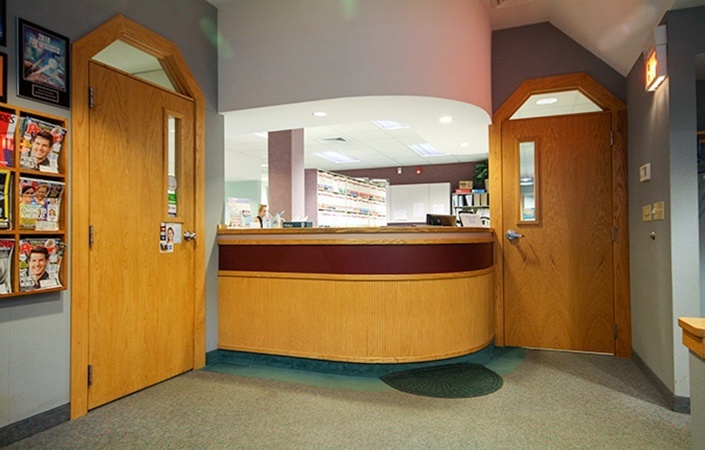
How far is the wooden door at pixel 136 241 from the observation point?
3000mm

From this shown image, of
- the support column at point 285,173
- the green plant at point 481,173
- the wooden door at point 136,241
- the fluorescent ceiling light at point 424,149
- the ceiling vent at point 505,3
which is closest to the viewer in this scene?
the wooden door at point 136,241

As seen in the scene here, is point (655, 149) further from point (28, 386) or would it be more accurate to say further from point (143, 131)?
point (28, 386)

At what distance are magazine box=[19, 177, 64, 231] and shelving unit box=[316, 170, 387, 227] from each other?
540cm

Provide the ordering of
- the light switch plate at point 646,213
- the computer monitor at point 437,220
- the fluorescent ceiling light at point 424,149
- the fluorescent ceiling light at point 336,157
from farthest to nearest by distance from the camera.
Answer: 1. the fluorescent ceiling light at point 336,157
2. the fluorescent ceiling light at point 424,149
3. the computer monitor at point 437,220
4. the light switch plate at point 646,213

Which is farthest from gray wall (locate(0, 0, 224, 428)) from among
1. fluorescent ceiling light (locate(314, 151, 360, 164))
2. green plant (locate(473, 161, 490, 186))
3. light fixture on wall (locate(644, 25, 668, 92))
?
green plant (locate(473, 161, 490, 186))

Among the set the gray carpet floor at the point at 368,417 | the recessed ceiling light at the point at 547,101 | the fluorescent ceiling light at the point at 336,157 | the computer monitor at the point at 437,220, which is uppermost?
the recessed ceiling light at the point at 547,101

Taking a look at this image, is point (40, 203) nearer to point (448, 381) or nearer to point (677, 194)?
point (448, 381)

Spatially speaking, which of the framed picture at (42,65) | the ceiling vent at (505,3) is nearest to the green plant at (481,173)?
the ceiling vent at (505,3)

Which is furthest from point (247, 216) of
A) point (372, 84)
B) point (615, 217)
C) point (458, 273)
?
point (615, 217)

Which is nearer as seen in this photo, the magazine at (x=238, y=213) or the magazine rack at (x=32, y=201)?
the magazine rack at (x=32, y=201)

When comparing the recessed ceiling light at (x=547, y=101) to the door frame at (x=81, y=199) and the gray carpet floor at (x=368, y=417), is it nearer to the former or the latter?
the gray carpet floor at (x=368, y=417)

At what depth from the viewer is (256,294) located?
12.9 ft

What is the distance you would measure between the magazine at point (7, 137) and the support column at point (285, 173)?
12.5ft

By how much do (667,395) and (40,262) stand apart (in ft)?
12.9
